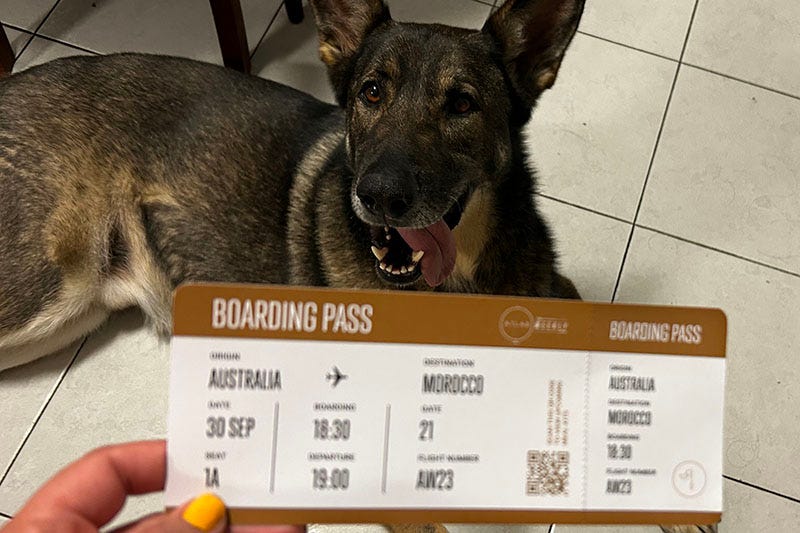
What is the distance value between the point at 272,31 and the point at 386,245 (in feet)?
4.52

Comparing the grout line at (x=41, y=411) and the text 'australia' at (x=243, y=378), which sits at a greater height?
the text 'australia' at (x=243, y=378)

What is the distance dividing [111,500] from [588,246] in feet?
5.50

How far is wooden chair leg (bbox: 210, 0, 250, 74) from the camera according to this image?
7.11 ft

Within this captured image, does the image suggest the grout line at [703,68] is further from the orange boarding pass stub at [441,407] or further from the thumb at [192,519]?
the thumb at [192,519]

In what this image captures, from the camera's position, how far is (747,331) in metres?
2.01

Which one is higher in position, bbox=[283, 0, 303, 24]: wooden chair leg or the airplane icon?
bbox=[283, 0, 303, 24]: wooden chair leg

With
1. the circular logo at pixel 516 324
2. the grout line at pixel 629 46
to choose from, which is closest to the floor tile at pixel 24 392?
the circular logo at pixel 516 324

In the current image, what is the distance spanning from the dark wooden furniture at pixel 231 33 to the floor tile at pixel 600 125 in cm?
105

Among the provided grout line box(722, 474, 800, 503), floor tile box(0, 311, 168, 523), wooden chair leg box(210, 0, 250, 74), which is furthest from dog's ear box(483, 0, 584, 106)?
floor tile box(0, 311, 168, 523)

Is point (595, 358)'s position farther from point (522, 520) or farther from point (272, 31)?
point (272, 31)

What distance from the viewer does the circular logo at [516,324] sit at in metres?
0.81

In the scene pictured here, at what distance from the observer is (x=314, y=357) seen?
2.60 ft

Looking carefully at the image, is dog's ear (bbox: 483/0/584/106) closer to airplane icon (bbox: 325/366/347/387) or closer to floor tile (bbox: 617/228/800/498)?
floor tile (bbox: 617/228/800/498)

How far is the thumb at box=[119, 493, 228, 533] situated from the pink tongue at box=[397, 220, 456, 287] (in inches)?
31.0
